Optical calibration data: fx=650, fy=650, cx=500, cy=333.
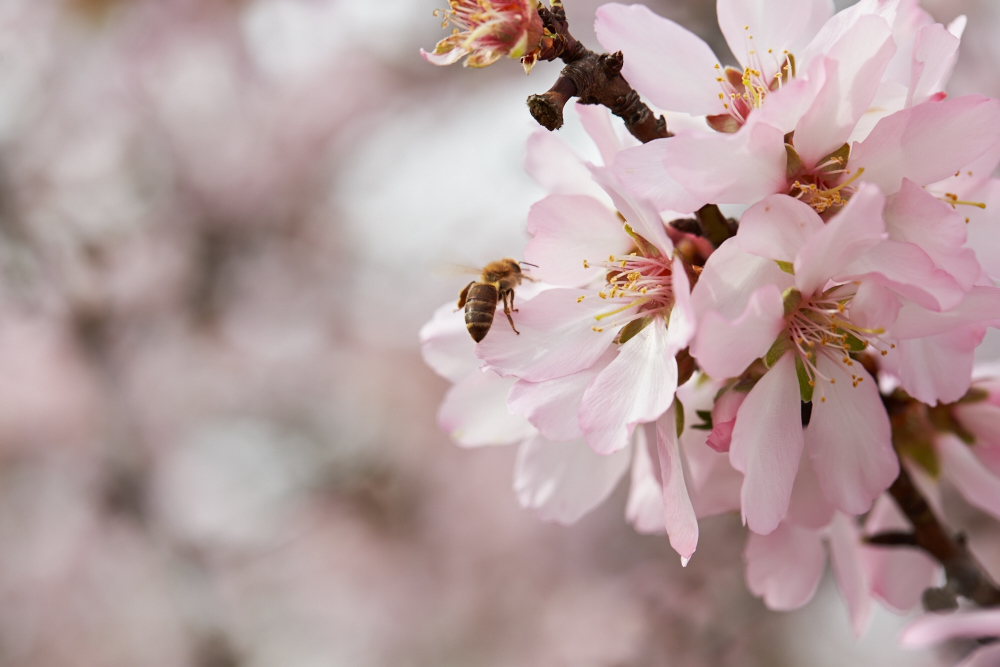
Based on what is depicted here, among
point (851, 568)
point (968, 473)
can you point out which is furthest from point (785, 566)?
point (968, 473)

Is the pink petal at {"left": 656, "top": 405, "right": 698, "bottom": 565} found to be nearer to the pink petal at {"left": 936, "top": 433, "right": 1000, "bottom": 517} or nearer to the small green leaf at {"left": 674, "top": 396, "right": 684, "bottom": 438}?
the small green leaf at {"left": 674, "top": 396, "right": 684, "bottom": 438}

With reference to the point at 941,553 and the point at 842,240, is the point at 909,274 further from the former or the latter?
the point at 941,553

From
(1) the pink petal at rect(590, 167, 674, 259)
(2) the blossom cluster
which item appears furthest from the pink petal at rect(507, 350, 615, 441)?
(1) the pink petal at rect(590, 167, 674, 259)

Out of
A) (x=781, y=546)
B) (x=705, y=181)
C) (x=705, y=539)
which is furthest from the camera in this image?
(x=705, y=539)

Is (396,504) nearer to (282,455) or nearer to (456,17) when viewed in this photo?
(282,455)

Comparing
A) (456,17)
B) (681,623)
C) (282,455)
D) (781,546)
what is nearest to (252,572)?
(282,455)

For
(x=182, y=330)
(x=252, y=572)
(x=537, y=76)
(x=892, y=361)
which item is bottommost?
(x=252, y=572)

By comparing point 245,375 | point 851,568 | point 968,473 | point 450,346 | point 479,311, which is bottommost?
point 245,375

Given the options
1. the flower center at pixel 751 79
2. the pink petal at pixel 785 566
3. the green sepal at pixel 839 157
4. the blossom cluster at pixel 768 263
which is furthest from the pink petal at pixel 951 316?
the pink petal at pixel 785 566
